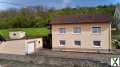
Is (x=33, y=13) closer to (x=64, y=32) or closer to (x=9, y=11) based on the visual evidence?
(x=9, y=11)

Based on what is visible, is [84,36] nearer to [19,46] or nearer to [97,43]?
[97,43]

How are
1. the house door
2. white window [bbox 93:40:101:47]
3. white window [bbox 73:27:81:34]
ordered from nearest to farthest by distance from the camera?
white window [bbox 93:40:101:47] < white window [bbox 73:27:81:34] < the house door

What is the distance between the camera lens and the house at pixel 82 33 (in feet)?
102

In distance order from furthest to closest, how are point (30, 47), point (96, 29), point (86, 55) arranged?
1. point (30, 47)
2. point (96, 29)
3. point (86, 55)

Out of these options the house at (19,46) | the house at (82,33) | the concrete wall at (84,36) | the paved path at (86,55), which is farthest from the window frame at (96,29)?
the house at (19,46)

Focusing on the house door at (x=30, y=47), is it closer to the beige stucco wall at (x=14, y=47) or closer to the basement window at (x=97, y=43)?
the beige stucco wall at (x=14, y=47)

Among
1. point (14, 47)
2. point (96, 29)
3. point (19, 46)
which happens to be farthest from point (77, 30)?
point (14, 47)

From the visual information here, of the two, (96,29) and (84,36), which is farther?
(84,36)

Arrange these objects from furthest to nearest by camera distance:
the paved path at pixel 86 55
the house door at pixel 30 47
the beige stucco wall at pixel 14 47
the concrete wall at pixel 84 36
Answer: the house door at pixel 30 47 < the beige stucco wall at pixel 14 47 < the concrete wall at pixel 84 36 < the paved path at pixel 86 55

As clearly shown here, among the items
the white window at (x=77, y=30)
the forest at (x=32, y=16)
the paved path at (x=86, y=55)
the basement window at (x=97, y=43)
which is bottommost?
the paved path at (x=86, y=55)

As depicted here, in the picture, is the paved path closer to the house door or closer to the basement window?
the basement window

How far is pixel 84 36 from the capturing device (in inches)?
1277

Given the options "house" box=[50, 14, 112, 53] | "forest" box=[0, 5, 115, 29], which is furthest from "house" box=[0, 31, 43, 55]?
"forest" box=[0, 5, 115, 29]

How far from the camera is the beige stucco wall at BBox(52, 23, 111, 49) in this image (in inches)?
1226
